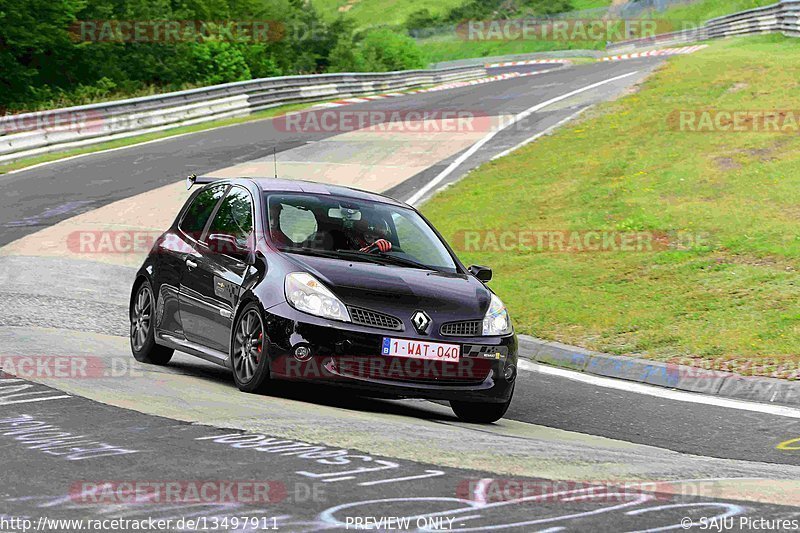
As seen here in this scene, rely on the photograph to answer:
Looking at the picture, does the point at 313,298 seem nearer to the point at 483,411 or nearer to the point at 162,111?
the point at 483,411

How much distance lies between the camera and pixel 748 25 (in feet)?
169

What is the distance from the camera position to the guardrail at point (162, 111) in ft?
86.6

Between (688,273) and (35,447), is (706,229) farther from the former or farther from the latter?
(35,447)

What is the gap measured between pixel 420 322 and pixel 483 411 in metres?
0.98

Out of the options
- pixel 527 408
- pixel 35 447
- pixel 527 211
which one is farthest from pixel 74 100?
pixel 35 447

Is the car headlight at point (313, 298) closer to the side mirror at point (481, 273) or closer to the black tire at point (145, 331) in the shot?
the side mirror at point (481, 273)

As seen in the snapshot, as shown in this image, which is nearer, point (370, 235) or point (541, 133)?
point (370, 235)

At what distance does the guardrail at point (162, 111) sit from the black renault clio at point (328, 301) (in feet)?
56.9

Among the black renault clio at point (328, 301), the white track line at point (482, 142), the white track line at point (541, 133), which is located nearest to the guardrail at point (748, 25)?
the white track line at point (482, 142)

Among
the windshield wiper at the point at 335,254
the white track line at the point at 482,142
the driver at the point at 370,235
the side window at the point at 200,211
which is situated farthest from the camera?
the white track line at the point at 482,142

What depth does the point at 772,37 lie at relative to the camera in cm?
4503

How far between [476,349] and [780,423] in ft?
8.01

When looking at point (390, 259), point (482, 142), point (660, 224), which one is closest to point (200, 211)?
point (390, 259)

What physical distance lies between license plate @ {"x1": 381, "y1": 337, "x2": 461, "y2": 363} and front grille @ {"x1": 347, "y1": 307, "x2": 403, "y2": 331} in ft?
0.32
